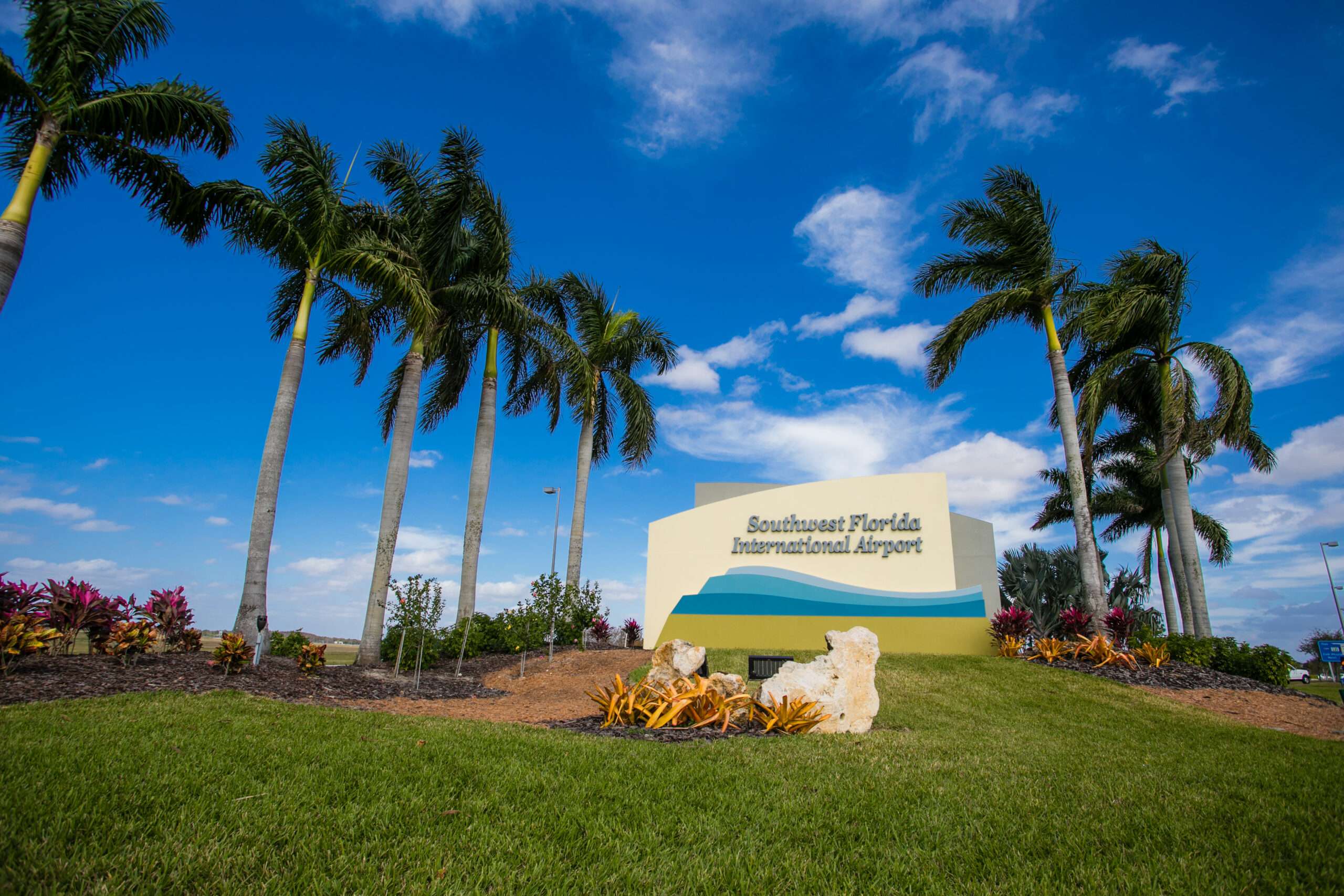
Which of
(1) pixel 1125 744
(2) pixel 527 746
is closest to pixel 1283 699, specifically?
(1) pixel 1125 744

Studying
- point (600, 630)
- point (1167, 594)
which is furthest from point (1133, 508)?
point (600, 630)

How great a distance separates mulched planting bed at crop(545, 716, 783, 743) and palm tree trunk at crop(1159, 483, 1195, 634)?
52.4 ft

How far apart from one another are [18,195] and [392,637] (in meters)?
11.3

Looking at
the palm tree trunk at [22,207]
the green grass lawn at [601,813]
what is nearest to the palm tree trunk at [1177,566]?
the green grass lawn at [601,813]

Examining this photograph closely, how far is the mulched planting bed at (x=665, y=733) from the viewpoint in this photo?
7133 millimetres

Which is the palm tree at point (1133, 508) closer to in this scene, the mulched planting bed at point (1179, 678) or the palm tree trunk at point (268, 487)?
the mulched planting bed at point (1179, 678)

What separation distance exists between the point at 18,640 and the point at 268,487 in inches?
191

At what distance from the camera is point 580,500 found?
20.9 metres

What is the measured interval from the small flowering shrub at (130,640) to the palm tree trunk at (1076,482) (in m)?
18.6

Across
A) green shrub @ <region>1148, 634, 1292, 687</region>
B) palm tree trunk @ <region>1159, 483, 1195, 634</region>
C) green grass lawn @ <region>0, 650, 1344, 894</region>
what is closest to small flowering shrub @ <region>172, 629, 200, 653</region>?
green grass lawn @ <region>0, 650, 1344, 894</region>

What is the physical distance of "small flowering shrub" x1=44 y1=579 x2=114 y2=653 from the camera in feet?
32.7

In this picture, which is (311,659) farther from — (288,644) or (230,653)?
(288,644)

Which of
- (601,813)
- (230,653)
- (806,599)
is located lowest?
(601,813)

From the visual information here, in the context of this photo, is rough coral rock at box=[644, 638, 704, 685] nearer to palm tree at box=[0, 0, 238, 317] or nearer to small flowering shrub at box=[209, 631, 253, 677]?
small flowering shrub at box=[209, 631, 253, 677]
